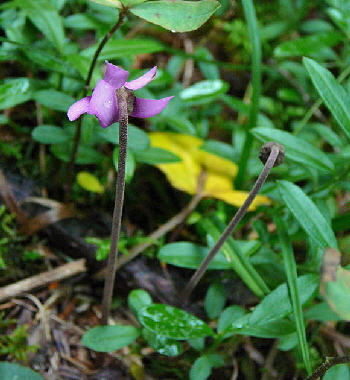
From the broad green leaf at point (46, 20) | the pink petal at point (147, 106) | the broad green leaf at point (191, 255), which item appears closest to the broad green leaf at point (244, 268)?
the broad green leaf at point (191, 255)

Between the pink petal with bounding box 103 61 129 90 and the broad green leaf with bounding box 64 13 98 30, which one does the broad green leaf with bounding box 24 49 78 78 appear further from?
the pink petal with bounding box 103 61 129 90

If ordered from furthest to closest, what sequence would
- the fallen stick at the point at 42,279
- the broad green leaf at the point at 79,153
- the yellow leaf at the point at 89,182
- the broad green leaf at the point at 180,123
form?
the broad green leaf at the point at 180,123, the yellow leaf at the point at 89,182, the broad green leaf at the point at 79,153, the fallen stick at the point at 42,279

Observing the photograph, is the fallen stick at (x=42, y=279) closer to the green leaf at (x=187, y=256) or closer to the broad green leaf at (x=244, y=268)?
the green leaf at (x=187, y=256)

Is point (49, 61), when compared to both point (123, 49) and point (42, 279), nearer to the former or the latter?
point (123, 49)

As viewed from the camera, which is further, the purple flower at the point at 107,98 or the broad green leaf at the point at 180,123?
the broad green leaf at the point at 180,123

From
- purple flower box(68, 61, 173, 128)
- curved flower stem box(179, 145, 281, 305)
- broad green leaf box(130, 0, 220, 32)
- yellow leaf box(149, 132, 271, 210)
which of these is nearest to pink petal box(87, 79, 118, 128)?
purple flower box(68, 61, 173, 128)

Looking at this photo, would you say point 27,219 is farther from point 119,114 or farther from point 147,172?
point 119,114

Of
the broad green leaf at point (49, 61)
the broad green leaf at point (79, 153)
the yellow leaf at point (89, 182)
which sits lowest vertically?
the yellow leaf at point (89, 182)
